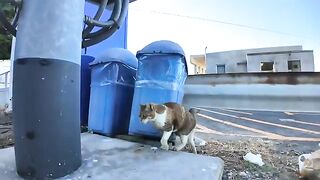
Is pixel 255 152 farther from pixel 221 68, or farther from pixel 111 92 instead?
pixel 221 68

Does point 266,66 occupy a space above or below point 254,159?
above

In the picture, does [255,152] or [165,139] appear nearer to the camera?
[165,139]

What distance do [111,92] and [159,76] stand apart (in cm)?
57

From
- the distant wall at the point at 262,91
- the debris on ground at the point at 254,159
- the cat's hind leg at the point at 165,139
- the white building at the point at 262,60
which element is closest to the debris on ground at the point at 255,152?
the debris on ground at the point at 254,159

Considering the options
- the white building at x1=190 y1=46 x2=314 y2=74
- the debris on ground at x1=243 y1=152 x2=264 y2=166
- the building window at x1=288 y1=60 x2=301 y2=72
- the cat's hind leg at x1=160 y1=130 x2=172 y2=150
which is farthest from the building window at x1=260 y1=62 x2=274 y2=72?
the cat's hind leg at x1=160 y1=130 x2=172 y2=150

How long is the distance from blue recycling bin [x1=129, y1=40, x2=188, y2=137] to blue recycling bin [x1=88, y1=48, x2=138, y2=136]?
0.90 feet

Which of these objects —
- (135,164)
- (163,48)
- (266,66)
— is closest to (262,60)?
(266,66)

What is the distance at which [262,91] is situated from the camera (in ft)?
8.05

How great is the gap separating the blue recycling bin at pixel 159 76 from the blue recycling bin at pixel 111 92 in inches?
10.8

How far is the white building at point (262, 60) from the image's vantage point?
1523cm

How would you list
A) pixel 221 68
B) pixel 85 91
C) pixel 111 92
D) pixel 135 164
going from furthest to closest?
pixel 221 68, pixel 85 91, pixel 111 92, pixel 135 164

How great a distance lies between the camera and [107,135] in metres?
3.00

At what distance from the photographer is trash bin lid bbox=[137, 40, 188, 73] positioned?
2.75 meters

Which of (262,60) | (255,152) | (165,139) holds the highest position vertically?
(262,60)
